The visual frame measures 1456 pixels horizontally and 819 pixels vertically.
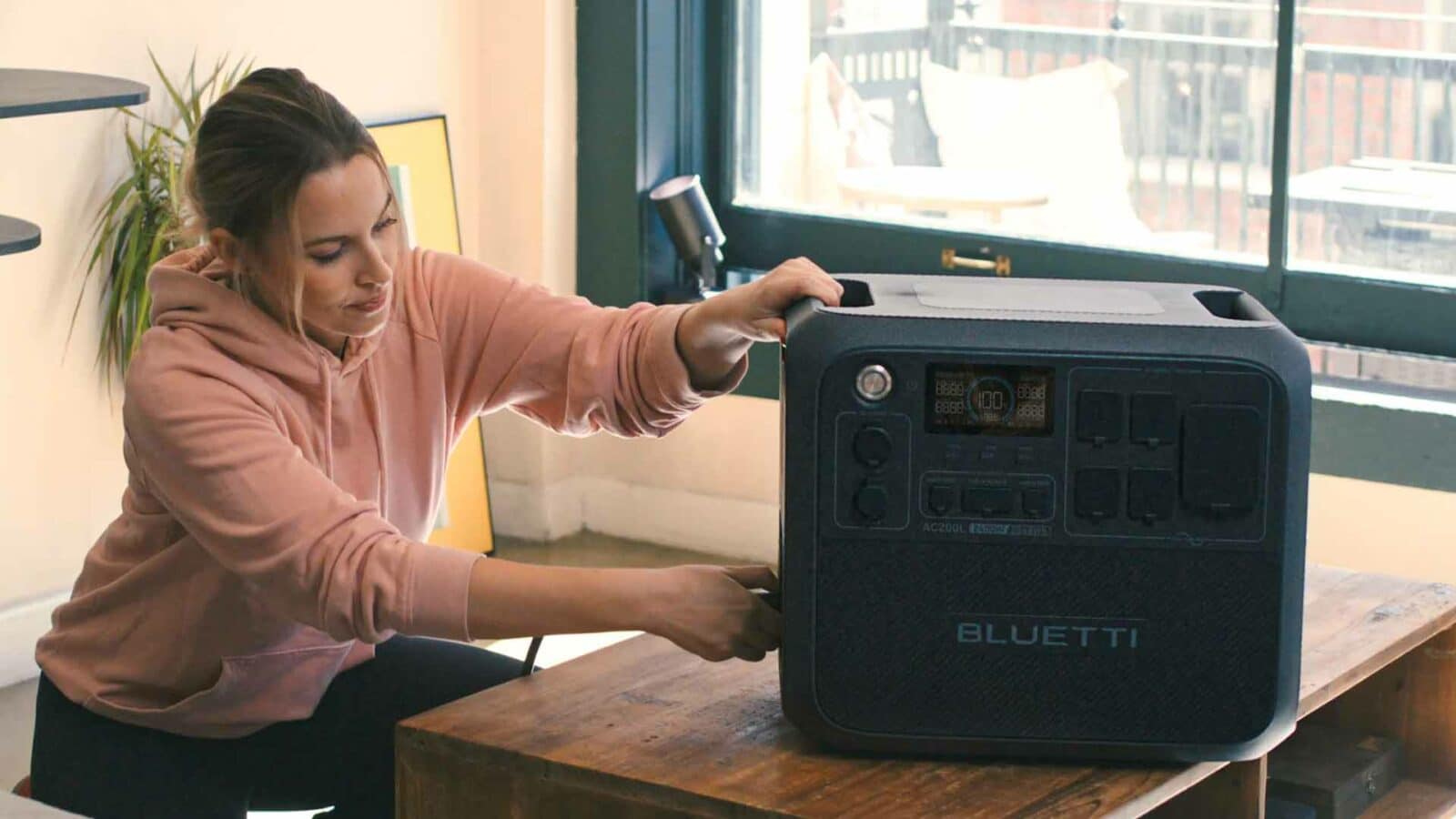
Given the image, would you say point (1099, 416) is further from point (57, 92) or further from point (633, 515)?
point (633, 515)

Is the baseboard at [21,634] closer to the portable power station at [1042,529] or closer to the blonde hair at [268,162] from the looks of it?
the blonde hair at [268,162]

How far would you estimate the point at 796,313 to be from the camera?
4.61 ft

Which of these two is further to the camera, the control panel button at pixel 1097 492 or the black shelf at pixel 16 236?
the black shelf at pixel 16 236

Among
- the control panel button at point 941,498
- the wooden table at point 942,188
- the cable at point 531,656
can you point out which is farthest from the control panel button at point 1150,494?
the wooden table at point 942,188

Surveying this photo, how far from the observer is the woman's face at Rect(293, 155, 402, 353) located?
1598 millimetres

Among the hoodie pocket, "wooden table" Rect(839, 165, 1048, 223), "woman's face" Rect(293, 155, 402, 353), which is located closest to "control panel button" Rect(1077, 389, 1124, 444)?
"woman's face" Rect(293, 155, 402, 353)

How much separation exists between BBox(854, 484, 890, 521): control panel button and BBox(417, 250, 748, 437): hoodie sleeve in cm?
42

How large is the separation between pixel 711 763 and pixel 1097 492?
0.32 meters

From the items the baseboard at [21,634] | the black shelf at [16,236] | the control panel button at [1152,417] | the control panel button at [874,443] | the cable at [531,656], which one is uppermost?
the black shelf at [16,236]

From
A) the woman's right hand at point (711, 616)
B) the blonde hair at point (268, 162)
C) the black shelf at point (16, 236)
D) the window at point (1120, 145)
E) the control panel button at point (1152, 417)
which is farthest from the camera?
the window at point (1120, 145)

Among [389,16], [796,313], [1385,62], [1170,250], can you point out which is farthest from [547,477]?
[796,313]

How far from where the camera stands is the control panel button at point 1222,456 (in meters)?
1.31

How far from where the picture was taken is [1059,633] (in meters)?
1.35

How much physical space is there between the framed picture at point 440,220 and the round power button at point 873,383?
229cm
